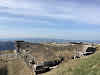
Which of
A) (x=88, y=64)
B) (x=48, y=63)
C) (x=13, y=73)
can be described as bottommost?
(x=13, y=73)

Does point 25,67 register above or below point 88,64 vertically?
below

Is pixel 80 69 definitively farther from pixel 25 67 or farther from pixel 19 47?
pixel 19 47

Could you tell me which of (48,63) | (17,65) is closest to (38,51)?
(17,65)

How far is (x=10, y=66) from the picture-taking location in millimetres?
31750

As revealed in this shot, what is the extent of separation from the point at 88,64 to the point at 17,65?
64.1 ft

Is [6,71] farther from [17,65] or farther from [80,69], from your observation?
[80,69]

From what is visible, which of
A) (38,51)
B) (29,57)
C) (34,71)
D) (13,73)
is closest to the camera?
(34,71)

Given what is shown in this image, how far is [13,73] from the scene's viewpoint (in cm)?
2819

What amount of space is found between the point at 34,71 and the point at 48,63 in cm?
388

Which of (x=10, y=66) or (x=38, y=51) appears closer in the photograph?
(x=10, y=66)

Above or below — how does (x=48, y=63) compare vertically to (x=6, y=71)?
above

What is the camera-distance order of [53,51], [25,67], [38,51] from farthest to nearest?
[53,51], [38,51], [25,67]

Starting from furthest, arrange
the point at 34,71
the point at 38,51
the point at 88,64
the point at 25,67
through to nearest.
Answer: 1. the point at 38,51
2. the point at 25,67
3. the point at 34,71
4. the point at 88,64

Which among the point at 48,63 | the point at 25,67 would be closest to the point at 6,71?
the point at 25,67
